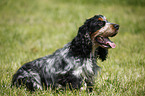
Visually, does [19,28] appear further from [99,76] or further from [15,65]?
[99,76]

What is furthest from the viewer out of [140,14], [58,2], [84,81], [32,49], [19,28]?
[58,2]

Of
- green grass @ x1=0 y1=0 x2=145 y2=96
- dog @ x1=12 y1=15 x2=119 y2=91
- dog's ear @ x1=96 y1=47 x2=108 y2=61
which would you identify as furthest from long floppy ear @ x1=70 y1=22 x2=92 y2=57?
green grass @ x1=0 y1=0 x2=145 y2=96

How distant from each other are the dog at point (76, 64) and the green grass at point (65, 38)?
21 centimetres

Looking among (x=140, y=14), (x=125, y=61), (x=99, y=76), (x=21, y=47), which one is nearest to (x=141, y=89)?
(x=99, y=76)

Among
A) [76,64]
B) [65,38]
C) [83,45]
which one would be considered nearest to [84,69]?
[76,64]

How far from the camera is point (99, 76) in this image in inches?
149

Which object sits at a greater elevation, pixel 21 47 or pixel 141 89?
pixel 21 47

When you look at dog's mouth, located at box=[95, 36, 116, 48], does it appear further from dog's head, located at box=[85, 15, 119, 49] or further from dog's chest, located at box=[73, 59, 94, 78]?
dog's chest, located at box=[73, 59, 94, 78]

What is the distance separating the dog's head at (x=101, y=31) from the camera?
3596 millimetres

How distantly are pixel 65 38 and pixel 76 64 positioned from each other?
418 centimetres

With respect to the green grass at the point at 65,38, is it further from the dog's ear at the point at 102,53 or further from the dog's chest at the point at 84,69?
the dog's chest at the point at 84,69

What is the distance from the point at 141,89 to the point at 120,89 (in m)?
0.40

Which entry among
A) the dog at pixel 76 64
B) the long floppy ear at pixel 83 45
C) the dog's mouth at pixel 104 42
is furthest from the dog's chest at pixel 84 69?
the dog's mouth at pixel 104 42

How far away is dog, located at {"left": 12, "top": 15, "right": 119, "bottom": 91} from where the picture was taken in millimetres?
3568
